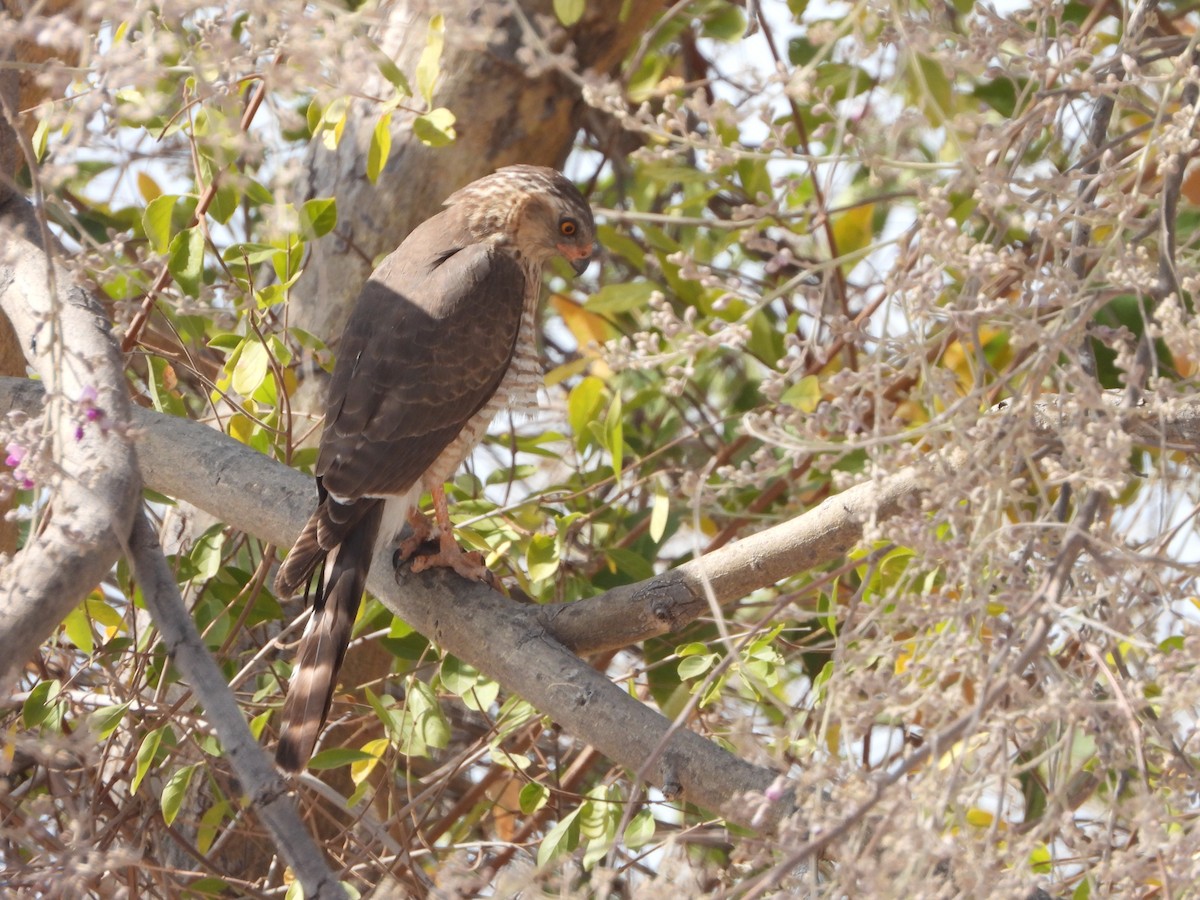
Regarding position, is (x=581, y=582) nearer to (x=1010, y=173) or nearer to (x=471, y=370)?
(x=471, y=370)

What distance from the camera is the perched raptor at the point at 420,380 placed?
3092 mm

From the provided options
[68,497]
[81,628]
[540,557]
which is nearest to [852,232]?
[540,557]

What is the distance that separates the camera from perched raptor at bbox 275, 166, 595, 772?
3.09 meters

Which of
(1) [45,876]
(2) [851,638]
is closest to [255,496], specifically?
(1) [45,876]

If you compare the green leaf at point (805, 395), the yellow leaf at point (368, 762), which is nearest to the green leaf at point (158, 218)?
the yellow leaf at point (368, 762)

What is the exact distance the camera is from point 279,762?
9.50 ft

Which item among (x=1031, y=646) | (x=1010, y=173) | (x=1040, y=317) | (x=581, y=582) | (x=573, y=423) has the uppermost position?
(x=1010, y=173)

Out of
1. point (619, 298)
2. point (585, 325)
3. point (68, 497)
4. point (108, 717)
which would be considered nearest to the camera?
point (68, 497)

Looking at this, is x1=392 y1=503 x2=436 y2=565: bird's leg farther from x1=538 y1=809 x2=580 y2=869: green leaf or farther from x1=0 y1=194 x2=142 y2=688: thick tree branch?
x1=0 y1=194 x2=142 y2=688: thick tree branch

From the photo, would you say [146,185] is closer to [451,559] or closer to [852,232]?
[451,559]

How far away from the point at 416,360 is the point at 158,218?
0.76m

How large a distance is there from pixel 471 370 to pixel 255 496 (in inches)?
28.5

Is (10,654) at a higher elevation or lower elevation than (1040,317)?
lower

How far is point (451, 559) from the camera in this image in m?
3.26
